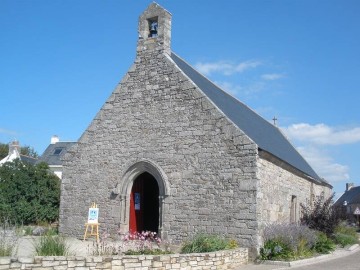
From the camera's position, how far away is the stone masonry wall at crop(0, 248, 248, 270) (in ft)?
23.7

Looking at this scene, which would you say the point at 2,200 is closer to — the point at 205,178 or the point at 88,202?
the point at 88,202

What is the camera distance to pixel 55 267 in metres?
7.40

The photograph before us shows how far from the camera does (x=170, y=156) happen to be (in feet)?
42.3

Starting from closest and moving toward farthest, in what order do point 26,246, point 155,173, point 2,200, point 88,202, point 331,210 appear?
point 26,246
point 155,173
point 88,202
point 331,210
point 2,200

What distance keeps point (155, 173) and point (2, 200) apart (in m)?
9.64

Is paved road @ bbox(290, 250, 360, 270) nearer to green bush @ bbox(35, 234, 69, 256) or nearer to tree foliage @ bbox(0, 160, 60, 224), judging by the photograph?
green bush @ bbox(35, 234, 69, 256)

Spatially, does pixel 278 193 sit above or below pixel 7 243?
above

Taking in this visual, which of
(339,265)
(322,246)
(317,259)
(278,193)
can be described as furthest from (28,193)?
(339,265)

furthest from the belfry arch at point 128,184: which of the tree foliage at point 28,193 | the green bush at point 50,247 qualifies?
the tree foliage at point 28,193

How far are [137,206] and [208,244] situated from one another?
4.44 metres

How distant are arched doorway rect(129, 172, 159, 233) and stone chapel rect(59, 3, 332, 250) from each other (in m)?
0.03

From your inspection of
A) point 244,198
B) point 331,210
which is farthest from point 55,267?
point 331,210

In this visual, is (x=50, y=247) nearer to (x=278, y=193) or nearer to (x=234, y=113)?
(x=278, y=193)

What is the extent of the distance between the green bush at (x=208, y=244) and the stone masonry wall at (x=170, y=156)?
53 centimetres
